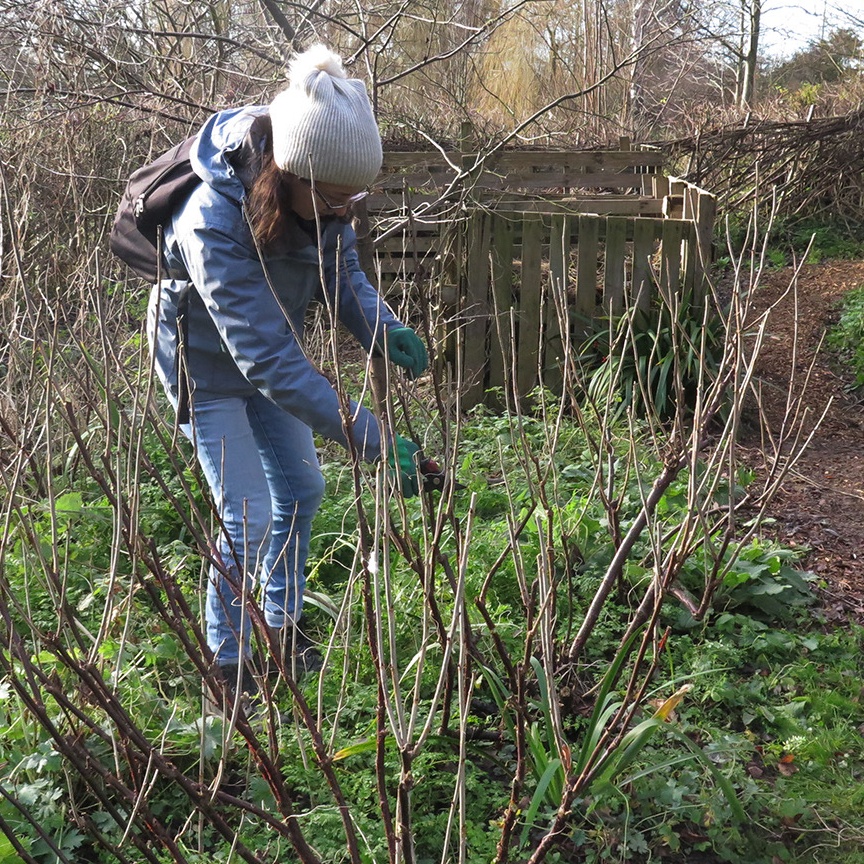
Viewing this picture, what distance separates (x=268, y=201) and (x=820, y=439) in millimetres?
4759

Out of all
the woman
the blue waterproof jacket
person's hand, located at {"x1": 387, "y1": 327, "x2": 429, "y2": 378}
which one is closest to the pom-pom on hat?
the woman

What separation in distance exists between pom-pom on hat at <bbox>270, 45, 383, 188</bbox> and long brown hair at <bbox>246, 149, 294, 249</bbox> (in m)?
0.04

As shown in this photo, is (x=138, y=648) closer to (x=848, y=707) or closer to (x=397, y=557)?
(x=397, y=557)

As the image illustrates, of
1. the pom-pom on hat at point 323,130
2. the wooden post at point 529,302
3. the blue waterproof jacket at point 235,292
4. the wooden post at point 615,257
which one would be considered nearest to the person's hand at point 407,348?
the blue waterproof jacket at point 235,292

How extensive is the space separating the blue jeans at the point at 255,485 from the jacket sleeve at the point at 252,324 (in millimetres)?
181

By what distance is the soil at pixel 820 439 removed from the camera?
392 centimetres

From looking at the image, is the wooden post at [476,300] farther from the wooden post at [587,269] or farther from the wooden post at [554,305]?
the wooden post at [587,269]

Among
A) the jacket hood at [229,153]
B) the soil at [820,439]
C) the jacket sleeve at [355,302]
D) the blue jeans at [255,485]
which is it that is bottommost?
the soil at [820,439]

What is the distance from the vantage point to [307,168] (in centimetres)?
232

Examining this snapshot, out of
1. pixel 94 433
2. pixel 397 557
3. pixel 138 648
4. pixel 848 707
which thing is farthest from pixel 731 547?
pixel 94 433

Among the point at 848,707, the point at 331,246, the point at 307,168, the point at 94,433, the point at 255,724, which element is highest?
the point at 307,168

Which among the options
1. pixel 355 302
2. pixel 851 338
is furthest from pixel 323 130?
pixel 851 338

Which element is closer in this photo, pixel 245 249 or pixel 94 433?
pixel 245 249

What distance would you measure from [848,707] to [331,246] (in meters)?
2.18
